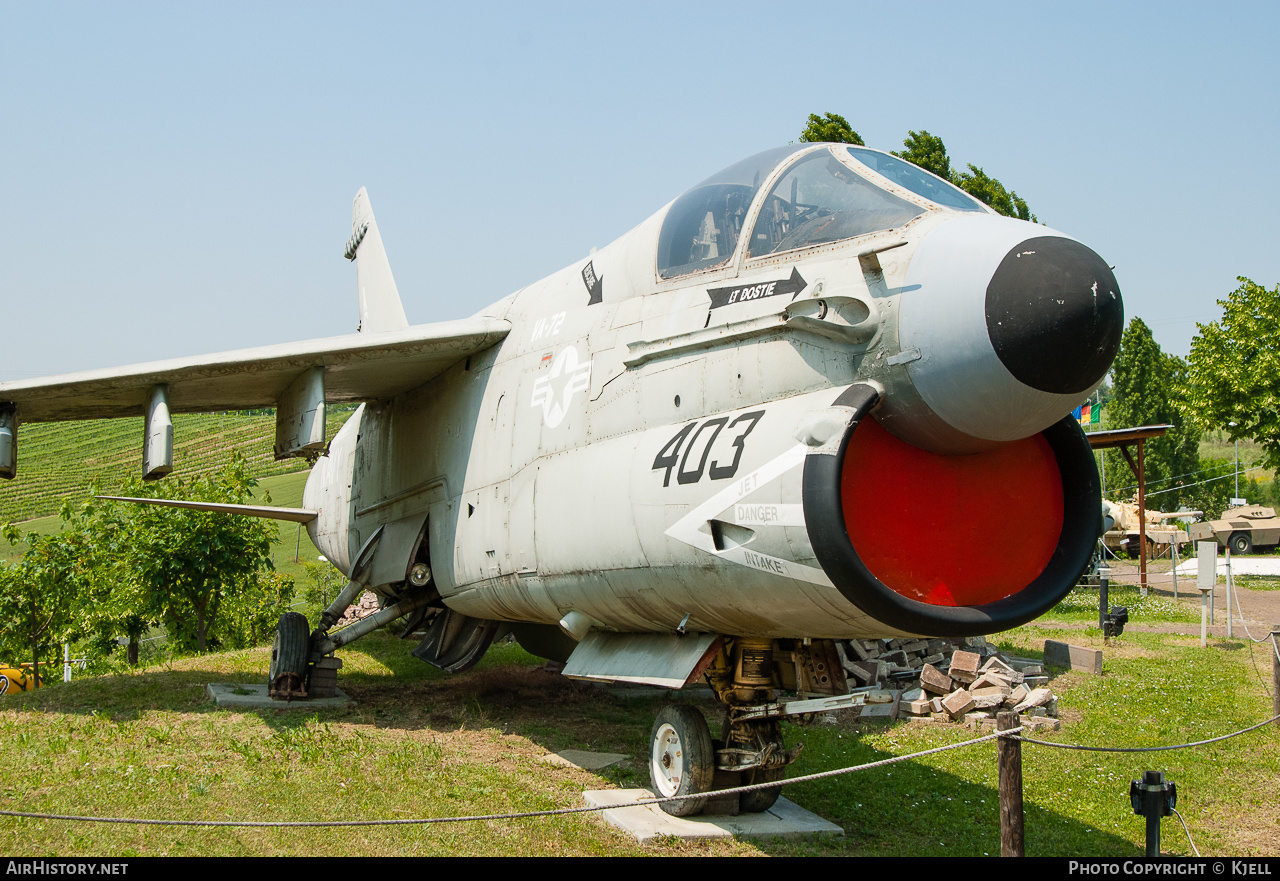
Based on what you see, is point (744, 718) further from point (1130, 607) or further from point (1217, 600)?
point (1217, 600)

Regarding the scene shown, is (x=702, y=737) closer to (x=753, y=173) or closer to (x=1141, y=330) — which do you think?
(x=753, y=173)

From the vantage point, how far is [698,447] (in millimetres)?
5531

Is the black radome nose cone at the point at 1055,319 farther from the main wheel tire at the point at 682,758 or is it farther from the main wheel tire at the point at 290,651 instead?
the main wheel tire at the point at 290,651

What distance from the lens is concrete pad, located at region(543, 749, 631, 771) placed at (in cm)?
788

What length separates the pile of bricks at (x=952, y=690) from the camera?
9.88 metres

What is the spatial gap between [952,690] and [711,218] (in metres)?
6.55

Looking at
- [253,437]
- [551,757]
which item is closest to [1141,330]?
[551,757]

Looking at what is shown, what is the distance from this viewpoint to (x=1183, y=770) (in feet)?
26.2

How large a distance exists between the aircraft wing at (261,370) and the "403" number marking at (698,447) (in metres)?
3.13

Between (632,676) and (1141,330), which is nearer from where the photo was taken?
(632,676)

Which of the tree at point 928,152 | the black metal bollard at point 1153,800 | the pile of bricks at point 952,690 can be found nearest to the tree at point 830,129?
the tree at point 928,152

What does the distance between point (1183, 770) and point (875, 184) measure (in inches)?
229

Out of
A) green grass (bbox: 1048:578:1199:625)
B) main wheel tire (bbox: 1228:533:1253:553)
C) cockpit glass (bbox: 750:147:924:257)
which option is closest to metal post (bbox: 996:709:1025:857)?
cockpit glass (bbox: 750:147:924:257)

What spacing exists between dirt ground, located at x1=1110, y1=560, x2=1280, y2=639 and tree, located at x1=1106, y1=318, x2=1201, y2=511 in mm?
19031
